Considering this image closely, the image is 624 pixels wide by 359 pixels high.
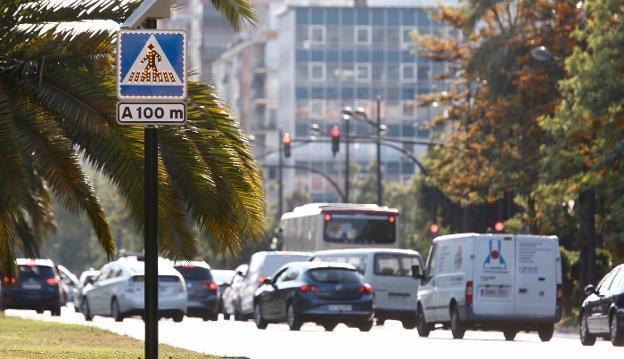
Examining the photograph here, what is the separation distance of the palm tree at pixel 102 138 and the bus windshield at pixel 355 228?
3417 cm

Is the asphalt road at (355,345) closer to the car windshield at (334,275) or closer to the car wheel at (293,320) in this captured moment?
the car wheel at (293,320)

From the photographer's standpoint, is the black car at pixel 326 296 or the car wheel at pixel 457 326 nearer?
the car wheel at pixel 457 326

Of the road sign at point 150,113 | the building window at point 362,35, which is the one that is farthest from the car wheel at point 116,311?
the building window at point 362,35

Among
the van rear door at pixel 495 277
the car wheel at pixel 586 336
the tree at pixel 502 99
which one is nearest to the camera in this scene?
the car wheel at pixel 586 336

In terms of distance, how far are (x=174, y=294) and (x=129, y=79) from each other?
1242 inches

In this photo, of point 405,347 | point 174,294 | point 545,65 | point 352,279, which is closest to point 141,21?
point 405,347

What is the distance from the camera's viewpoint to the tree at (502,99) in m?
56.5

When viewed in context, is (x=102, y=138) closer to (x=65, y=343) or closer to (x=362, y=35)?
(x=65, y=343)

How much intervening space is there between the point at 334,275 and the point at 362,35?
119 metres

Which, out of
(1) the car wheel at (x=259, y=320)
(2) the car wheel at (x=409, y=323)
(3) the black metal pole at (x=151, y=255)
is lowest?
(2) the car wheel at (x=409, y=323)

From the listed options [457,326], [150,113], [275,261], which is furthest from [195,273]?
[150,113]

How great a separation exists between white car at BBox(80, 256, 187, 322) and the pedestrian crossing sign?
29.5 meters

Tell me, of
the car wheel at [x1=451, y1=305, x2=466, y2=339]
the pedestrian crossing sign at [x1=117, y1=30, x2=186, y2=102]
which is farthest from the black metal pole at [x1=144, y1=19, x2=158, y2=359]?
the car wheel at [x1=451, y1=305, x2=466, y2=339]

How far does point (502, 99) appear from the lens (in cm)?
5725
